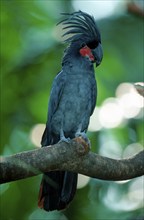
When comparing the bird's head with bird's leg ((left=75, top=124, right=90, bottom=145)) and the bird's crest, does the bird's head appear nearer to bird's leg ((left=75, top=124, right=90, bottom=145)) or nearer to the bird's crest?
the bird's crest

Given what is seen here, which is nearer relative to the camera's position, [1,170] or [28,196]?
[1,170]

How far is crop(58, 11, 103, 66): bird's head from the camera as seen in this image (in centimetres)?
434

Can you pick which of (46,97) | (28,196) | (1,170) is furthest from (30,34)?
(1,170)

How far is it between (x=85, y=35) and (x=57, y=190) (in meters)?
1.21

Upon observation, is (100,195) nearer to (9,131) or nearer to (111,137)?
(111,137)

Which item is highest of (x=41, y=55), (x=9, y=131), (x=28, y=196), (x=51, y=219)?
(x=41, y=55)

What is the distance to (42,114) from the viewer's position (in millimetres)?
4773

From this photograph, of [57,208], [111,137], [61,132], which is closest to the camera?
[57,208]

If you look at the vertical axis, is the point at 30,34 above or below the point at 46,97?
above

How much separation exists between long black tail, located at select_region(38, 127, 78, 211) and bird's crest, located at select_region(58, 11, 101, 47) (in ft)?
3.44

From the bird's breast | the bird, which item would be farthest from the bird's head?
the bird's breast

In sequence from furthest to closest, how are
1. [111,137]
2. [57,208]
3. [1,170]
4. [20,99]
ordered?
[111,137], [20,99], [57,208], [1,170]

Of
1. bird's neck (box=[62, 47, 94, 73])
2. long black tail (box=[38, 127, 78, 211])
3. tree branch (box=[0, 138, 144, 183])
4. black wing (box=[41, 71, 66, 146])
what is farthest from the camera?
bird's neck (box=[62, 47, 94, 73])

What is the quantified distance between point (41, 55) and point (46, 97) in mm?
392
